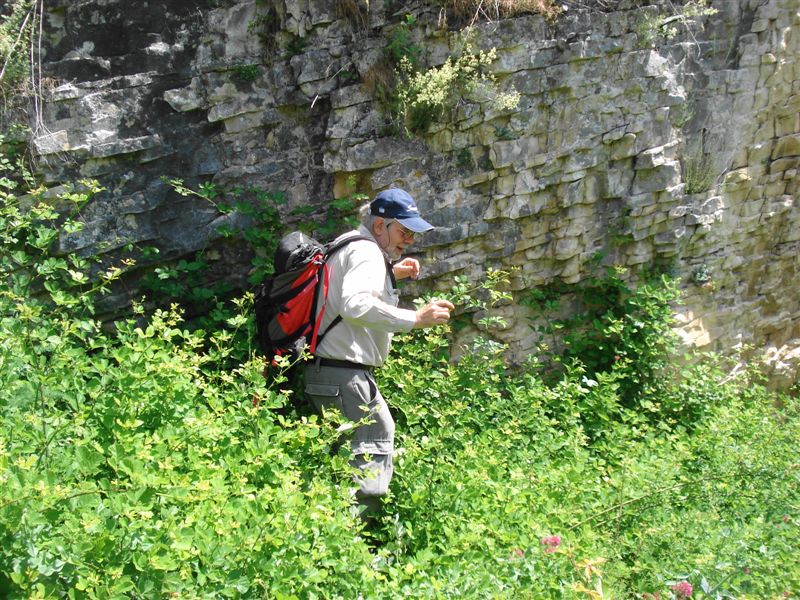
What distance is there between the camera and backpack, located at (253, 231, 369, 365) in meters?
3.77

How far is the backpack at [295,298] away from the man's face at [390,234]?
0.13 m

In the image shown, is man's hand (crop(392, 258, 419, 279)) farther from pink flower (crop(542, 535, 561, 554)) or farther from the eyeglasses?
pink flower (crop(542, 535, 561, 554))

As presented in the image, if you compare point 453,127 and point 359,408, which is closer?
point 359,408

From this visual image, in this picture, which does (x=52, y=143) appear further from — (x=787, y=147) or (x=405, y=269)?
(x=787, y=147)

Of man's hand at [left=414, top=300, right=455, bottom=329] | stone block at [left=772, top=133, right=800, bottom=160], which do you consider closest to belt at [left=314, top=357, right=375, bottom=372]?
man's hand at [left=414, top=300, right=455, bottom=329]

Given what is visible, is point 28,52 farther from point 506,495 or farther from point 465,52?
point 506,495

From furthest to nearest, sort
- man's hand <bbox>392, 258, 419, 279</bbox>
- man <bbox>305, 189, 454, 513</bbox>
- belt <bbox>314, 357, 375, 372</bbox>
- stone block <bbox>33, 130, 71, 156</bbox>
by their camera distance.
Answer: stone block <bbox>33, 130, 71, 156</bbox>, man's hand <bbox>392, 258, 419, 279</bbox>, belt <bbox>314, 357, 375, 372</bbox>, man <bbox>305, 189, 454, 513</bbox>

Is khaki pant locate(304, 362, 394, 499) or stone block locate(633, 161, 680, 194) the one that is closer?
khaki pant locate(304, 362, 394, 499)

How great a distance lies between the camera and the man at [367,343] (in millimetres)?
3631

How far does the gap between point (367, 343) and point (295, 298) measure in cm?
47

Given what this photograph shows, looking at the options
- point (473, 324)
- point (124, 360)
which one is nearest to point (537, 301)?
point (473, 324)

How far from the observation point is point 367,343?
376cm

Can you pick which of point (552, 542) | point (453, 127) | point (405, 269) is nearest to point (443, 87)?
point (453, 127)

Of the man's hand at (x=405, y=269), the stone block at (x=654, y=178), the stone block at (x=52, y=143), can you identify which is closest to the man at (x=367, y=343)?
the man's hand at (x=405, y=269)
